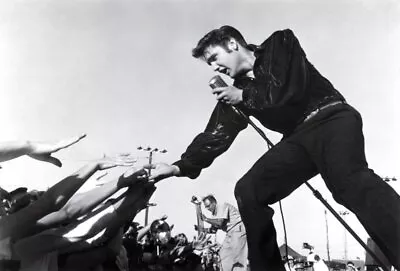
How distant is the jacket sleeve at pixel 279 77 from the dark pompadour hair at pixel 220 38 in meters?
0.35

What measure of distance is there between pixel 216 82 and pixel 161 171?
881 mm

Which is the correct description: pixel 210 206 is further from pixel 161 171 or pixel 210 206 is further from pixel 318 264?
pixel 161 171

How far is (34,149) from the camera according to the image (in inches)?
112

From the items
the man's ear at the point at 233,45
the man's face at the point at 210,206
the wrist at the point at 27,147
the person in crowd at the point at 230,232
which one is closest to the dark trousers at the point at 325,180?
the man's ear at the point at 233,45

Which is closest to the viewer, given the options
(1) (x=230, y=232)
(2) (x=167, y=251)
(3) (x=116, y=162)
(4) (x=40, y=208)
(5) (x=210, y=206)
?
(4) (x=40, y=208)

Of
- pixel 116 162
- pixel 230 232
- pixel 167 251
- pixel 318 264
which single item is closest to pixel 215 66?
pixel 116 162

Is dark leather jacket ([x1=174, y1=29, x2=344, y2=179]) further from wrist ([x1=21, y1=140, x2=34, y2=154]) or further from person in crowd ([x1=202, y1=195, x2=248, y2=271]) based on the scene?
person in crowd ([x1=202, y1=195, x2=248, y2=271])

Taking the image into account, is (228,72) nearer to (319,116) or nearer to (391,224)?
(319,116)

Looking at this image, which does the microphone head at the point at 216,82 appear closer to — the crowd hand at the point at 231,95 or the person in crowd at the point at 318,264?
the crowd hand at the point at 231,95

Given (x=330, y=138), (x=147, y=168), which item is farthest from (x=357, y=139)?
(x=147, y=168)

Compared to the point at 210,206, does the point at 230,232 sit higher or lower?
lower

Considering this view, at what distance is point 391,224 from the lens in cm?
242

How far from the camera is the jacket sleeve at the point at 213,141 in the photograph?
11.1 feet

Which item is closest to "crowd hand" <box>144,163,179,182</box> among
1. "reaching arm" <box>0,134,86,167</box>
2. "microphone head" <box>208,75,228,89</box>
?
"reaching arm" <box>0,134,86,167</box>
